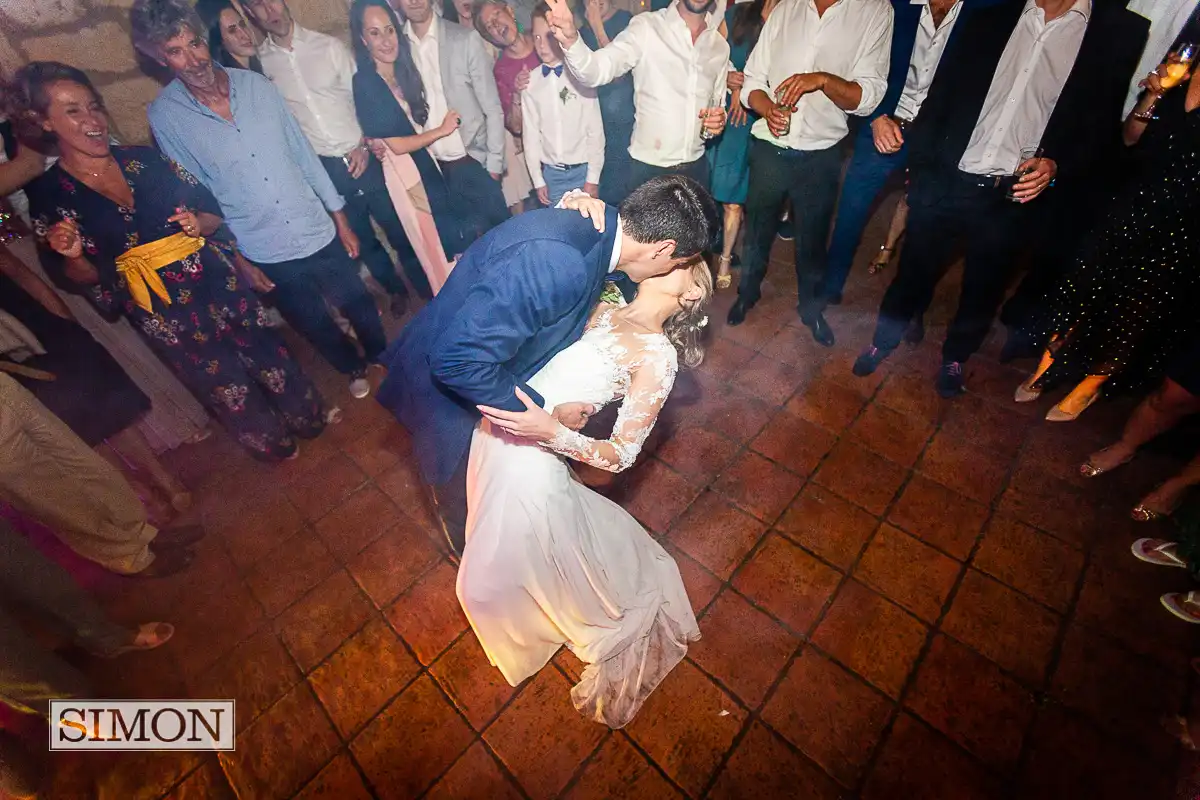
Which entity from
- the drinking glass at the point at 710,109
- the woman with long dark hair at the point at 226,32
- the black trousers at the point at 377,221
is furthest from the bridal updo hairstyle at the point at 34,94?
the drinking glass at the point at 710,109

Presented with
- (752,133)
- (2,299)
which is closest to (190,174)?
(2,299)

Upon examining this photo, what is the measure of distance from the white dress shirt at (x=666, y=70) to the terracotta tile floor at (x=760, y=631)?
217 centimetres

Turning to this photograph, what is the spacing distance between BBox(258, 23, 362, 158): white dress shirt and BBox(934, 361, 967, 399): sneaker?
465 cm

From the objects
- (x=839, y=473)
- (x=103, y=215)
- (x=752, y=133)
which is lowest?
(x=839, y=473)

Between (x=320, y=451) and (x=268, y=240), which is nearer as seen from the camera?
(x=268, y=240)

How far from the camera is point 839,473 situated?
3363 millimetres

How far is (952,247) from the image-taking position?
3.47 meters

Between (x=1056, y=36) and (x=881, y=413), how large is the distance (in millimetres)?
2232

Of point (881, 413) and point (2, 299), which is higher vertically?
point (2, 299)

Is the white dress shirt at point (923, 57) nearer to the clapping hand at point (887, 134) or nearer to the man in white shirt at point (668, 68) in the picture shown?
the clapping hand at point (887, 134)

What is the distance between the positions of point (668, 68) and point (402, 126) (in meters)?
2.06

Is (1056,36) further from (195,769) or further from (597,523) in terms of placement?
(195,769)

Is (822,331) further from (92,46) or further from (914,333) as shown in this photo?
(92,46)

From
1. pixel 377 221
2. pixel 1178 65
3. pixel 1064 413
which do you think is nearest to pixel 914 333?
pixel 1064 413
